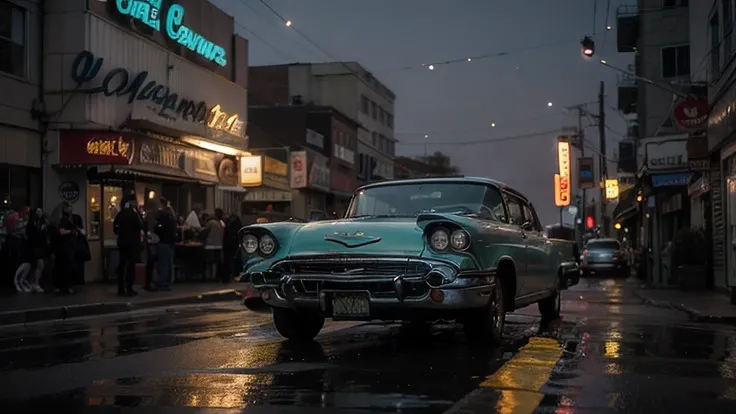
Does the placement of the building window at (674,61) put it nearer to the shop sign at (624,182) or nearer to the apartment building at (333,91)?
the shop sign at (624,182)

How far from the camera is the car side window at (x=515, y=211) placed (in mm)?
9539

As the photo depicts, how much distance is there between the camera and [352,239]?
7672 millimetres

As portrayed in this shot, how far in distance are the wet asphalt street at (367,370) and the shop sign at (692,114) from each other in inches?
421

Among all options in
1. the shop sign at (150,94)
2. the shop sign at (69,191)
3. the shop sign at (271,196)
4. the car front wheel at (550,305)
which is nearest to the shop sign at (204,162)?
the shop sign at (150,94)

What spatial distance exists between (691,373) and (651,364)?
0.47 meters

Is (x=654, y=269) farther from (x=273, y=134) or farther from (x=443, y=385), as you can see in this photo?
(x=443, y=385)

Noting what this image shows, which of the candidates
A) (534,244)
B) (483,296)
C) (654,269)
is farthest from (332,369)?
(654,269)

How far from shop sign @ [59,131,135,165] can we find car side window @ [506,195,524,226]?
11954 mm

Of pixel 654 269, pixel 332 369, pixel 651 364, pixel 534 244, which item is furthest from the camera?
pixel 654 269

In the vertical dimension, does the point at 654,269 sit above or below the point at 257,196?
below

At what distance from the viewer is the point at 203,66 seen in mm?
26047

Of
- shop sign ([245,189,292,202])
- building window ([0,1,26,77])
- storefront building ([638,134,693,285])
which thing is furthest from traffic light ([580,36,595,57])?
shop sign ([245,189,292,202])

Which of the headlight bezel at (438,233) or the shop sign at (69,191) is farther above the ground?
the shop sign at (69,191)

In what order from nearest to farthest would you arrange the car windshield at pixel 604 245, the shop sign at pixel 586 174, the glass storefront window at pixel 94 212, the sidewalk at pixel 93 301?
the sidewalk at pixel 93 301
the glass storefront window at pixel 94 212
the car windshield at pixel 604 245
the shop sign at pixel 586 174
